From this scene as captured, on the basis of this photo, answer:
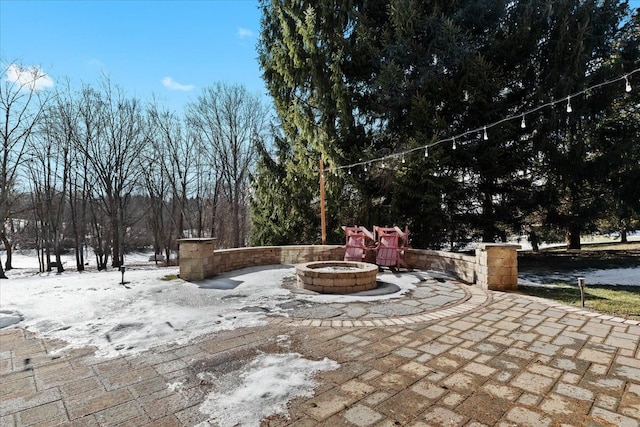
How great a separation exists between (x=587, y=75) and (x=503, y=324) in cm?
990

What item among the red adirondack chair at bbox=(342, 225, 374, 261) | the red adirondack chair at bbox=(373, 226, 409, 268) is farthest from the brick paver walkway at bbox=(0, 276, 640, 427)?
the red adirondack chair at bbox=(342, 225, 374, 261)

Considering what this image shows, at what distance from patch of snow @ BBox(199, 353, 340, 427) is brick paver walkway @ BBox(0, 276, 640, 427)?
8 centimetres

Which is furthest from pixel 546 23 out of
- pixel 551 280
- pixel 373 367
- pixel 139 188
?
pixel 139 188

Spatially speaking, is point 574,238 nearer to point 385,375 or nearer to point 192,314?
point 385,375

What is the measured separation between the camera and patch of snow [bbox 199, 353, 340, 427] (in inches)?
76.4

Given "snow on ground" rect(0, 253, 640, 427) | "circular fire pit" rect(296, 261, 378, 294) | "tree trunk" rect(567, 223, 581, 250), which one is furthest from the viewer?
"tree trunk" rect(567, 223, 581, 250)

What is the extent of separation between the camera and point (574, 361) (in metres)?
2.66

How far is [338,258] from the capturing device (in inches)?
338

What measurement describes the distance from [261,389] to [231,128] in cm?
1796

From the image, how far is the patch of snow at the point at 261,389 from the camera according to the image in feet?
6.36

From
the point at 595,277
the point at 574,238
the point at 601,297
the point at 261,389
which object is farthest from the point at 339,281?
the point at 574,238

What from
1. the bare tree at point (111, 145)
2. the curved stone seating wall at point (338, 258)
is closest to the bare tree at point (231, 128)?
the bare tree at point (111, 145)

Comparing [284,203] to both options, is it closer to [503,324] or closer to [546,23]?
[503,324]

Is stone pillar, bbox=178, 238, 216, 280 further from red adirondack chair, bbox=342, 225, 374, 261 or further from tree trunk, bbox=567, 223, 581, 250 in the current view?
tree trunk, bbox=567, 223, 581, 250
